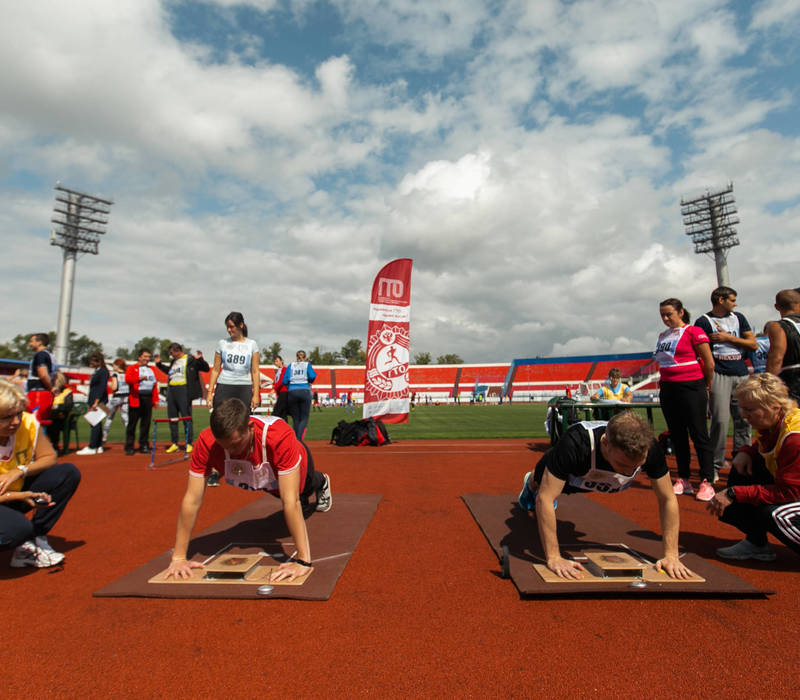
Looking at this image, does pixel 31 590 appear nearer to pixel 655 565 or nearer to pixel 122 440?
pixel 655 565

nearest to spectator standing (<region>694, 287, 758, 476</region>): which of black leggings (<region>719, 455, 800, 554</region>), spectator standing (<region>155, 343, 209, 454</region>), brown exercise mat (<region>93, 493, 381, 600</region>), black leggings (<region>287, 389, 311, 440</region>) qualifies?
black leggings (<region>719, 455, 800, 554</region>)

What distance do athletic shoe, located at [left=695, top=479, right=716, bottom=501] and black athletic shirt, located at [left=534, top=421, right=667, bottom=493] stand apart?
2.61 metres

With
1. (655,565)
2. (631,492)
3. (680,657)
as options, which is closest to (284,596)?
(680,657)

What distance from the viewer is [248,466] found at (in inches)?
118

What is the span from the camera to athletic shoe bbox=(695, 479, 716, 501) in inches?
193

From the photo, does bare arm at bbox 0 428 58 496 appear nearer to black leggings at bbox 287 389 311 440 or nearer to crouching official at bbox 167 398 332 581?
crouching official at bbox 167 398 332 581

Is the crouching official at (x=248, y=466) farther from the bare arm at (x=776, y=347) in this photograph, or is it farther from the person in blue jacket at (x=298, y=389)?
the person in blue jacket at (x=298, y=389)

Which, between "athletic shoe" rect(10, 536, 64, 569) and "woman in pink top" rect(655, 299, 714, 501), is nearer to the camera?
"athletic shoe" rect(10, 536, 64, 569)

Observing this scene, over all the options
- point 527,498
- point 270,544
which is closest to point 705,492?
point 527,498

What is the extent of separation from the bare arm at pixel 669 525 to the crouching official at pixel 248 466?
2159 millimetres

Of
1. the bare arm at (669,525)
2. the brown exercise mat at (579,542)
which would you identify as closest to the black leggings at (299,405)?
the brown exercise mat at (579,542)

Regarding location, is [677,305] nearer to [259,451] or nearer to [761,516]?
[761,516]

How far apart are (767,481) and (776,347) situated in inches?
56.3

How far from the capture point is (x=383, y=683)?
6.15 feet
